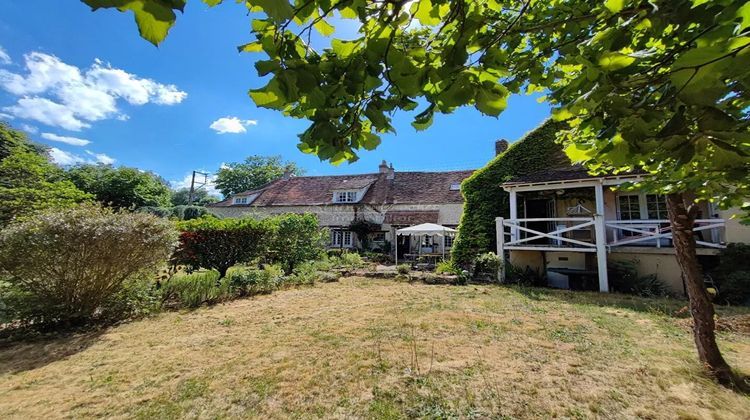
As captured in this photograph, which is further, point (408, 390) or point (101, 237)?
point (101, 237)

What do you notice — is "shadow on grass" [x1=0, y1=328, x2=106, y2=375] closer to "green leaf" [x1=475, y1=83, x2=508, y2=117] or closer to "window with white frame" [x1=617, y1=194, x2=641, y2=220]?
"green leaf" [x1=475, y1=83, x2=508, y2=117]

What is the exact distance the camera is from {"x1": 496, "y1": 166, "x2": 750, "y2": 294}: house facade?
A: 995 cm

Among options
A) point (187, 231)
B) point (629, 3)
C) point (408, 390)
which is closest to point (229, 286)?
point (187, 231)

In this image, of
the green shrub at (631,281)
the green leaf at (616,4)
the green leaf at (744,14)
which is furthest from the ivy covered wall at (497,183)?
the green leaf at (744,14)

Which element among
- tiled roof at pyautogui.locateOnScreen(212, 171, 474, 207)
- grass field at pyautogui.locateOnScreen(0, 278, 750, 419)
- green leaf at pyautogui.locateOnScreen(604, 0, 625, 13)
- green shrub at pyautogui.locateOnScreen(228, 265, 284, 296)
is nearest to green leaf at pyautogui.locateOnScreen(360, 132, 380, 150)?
green leaf at pyautogui.locateOnScreen(604, 0, 625, 13)

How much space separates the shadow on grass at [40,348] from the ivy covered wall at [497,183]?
12.0m

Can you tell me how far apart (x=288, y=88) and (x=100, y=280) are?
7.70 m

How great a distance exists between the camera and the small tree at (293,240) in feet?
43.4

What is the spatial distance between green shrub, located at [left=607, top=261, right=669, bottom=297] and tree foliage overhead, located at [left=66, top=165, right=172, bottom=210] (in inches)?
1581

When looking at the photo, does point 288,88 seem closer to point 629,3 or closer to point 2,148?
point 629,3

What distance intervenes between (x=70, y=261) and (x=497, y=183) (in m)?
14.1

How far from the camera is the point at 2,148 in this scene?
2019cm

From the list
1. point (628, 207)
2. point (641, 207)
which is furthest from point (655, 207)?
point (628, 207)

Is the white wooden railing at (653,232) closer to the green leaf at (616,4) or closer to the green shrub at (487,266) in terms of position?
the green shrub at (487,266)
